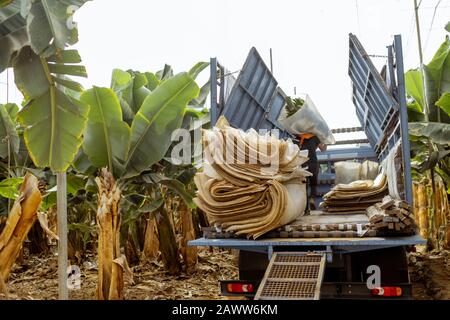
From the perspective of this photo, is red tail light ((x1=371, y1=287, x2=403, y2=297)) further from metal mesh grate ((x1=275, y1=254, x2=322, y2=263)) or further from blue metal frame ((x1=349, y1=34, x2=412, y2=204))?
blue metal frame ((x1=349, y1=34, x2=412, y2=204))

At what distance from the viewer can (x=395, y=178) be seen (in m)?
4.61

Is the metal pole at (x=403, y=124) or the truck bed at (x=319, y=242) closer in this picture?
the truck bed at (x=319, y=242)

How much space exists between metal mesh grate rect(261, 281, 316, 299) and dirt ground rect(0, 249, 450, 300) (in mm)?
3009

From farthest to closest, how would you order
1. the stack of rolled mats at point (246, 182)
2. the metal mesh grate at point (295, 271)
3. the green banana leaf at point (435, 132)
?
1. the green banana leaf at point (435, 132)
2. the stack of rolled mats at point (246, 182)
3. the metal mesh grate at point (295, 271)

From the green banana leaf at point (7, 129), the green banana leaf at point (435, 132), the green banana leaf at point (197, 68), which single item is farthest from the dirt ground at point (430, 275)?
the green banana leaf at point (7, 129)

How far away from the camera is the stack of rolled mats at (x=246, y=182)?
409cm

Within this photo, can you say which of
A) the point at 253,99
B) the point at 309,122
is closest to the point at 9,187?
the point at 253,99

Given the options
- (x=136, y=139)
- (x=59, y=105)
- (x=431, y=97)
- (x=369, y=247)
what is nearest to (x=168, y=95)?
(x=136, y=139)

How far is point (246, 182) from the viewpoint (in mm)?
4180

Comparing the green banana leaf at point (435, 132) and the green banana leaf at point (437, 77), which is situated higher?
the green banana leaf at point (437, 77)

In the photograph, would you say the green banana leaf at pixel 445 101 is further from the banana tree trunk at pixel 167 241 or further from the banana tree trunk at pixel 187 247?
the banana tree trunk at pixel 167 241

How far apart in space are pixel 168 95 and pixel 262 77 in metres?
1.65

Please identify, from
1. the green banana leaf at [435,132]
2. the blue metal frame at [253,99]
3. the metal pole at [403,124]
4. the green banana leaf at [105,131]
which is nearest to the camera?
the metal pole at [403,124]

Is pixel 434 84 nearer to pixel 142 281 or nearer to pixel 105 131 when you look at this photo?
pixel 105 131
